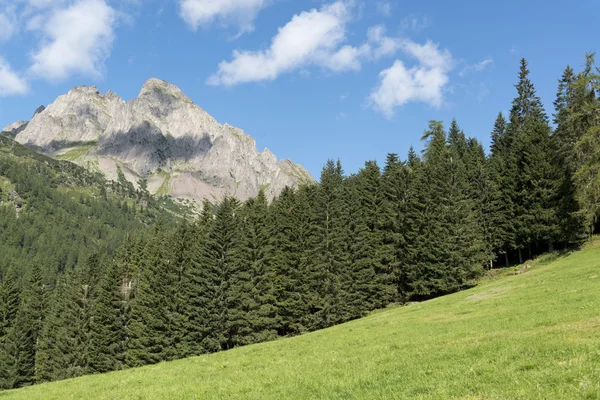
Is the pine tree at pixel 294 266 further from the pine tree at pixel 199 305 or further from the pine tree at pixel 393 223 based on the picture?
the pine tree at pixel 393 223

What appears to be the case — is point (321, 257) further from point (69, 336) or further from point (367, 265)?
point (69, 336)

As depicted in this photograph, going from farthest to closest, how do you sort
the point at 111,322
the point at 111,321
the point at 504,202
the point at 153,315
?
the point at 504,202, the point at 111,322, the point at 111,321, the point at 153,315

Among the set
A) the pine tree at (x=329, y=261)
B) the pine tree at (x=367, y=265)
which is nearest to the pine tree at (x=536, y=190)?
the pine tree at (x=367, y=265)

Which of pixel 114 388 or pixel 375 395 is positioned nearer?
pixel 375 395

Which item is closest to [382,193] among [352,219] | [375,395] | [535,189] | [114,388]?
[352,219]

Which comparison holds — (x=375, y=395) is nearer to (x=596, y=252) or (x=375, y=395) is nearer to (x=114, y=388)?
(x=114, y=388)

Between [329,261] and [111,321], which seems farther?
[111,321]

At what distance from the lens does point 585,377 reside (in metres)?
8.80

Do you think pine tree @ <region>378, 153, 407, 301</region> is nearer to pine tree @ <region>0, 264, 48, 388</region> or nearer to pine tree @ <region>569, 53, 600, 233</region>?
pine tree @ <region>569, 53, 600, 233</region>

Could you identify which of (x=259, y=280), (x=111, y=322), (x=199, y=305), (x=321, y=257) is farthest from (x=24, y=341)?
(x=321, y=257)

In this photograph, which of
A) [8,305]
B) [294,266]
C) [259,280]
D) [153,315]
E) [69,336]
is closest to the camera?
[259,280]

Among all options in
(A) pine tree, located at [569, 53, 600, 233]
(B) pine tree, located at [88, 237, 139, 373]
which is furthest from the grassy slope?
(B) pine tree, located at [88, 237, 139, 373]

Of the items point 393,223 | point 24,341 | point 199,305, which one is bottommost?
point 24,341

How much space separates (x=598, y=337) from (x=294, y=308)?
43693 mm
